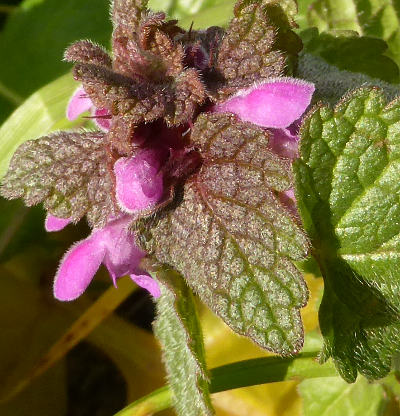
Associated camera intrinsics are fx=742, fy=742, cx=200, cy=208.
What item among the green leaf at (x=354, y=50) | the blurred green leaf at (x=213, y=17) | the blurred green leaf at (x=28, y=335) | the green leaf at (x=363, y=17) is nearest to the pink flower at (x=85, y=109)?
the green leaf at (x=354, y=50)

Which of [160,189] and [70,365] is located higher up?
[160,189]

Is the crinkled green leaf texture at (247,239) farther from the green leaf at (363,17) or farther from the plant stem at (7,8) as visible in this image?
the plant stem at (7,8)

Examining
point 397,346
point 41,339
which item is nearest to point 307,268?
point 397,346

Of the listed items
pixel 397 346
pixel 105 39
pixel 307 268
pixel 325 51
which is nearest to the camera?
pixel 397 346

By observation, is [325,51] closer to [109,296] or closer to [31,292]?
[109,296]

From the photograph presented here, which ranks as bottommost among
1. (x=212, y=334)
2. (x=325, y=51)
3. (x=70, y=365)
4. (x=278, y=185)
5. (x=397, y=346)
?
(x=70, y=365)
